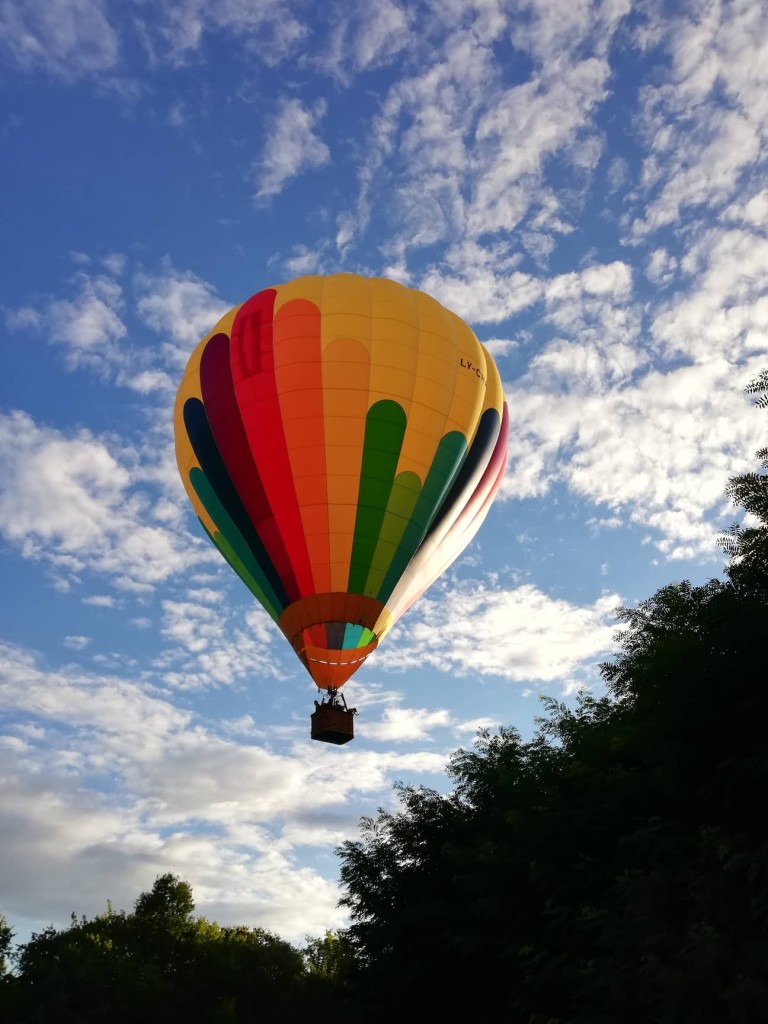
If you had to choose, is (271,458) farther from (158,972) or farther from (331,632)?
(158,972)

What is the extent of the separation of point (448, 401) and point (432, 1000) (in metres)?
14.2

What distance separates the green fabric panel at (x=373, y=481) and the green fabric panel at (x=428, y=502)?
0.73 m

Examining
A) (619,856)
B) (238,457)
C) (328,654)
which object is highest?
(238,457)

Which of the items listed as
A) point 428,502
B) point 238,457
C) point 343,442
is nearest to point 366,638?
point 428,502

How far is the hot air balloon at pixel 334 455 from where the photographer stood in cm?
2409

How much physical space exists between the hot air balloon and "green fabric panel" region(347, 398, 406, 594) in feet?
0.10

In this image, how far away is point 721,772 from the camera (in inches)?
430

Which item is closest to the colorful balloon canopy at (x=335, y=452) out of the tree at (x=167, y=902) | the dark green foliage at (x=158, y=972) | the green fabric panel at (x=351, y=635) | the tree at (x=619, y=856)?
the green fabric panel at (x=351, y=635)

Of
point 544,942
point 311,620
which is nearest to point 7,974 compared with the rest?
point 311,620

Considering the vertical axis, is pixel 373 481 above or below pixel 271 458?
below

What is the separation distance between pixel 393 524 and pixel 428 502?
3.80 ft

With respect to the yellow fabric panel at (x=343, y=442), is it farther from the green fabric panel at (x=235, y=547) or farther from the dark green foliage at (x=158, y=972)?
the dark green foliage at (x=158, y=972)

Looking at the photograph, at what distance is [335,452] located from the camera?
956 inches

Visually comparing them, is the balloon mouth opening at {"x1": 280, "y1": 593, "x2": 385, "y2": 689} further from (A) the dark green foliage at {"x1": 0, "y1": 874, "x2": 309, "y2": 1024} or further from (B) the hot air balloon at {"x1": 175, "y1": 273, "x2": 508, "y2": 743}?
(A) the dark green foliage at {"x1": 0, "y1": 874, "x2": 309, "y2": 1024}
